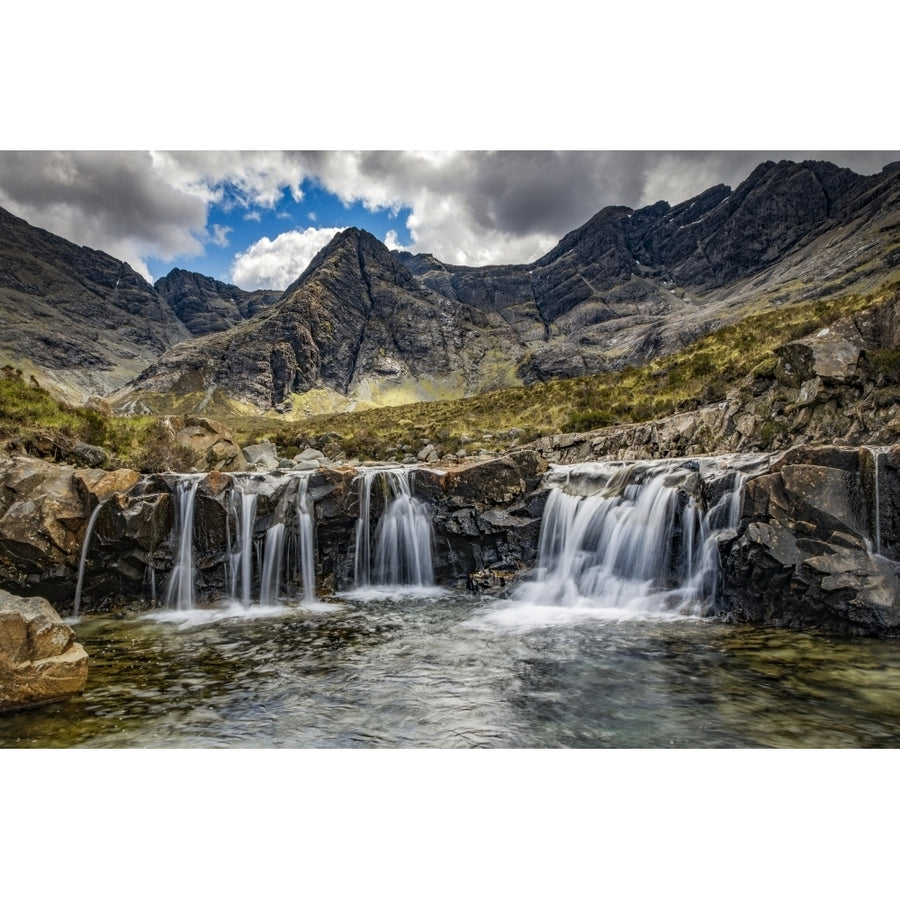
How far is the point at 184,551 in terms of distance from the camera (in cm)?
1157

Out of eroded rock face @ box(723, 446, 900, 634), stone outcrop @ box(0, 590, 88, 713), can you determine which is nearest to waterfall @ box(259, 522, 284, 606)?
stone outcrop @ box(0, 590, 88, 713)

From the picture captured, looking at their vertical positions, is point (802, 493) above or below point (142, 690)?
above

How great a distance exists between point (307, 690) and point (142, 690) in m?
2.12

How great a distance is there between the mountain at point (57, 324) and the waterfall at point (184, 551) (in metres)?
133

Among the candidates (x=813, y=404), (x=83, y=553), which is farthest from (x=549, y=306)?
(x=83, y=553)

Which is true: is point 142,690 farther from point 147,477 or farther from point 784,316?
point 784,316

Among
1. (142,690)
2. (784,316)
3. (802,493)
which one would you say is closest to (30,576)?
(142,690)

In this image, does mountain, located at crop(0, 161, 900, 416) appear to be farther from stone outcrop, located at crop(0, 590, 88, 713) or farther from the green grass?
stone outcrop, located at crop(0, 590, 88, 713)

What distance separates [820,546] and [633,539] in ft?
10.9

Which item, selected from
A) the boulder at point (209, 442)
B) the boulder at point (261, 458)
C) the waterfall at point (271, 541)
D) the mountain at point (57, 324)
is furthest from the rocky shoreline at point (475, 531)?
the mountain at point (57, 324)

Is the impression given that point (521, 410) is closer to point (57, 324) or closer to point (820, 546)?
point (820, 546)

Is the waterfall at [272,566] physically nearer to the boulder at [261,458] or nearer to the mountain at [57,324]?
the boulder at [261,458]

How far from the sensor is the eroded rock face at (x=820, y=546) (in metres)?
7.44

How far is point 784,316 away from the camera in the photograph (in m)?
27.2
